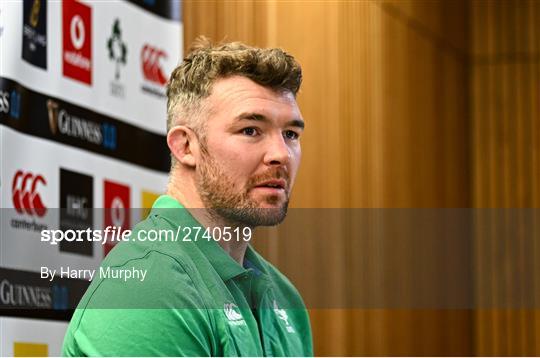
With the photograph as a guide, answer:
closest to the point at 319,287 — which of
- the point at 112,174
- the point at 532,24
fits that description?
the point at 112,174

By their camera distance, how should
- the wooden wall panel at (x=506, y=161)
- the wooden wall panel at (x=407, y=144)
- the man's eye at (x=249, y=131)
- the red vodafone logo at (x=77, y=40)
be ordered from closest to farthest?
the man's eye at (x=249, y=131) < the red vodafone logo at (x=77, y=40) < the wooden wall panel at (x=407, y=144) < the wooden wall panel at (x=506, y=161)

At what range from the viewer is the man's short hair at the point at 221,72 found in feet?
6.97

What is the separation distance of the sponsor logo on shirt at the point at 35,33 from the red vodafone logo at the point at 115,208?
49cm

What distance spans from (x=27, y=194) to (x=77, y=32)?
604 mm

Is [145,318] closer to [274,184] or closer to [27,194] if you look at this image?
[274,184]

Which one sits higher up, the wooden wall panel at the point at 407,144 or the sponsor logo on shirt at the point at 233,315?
the wooden wall panel at the point at 407,144

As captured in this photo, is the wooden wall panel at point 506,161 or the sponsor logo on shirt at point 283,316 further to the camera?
the wooden wall panel at point 506,161

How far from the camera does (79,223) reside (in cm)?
325

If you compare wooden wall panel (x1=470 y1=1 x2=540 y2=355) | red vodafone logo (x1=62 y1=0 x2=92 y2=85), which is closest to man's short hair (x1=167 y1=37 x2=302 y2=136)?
red vodafone logo (x1=62 y1=0 x2=92 y2=85)

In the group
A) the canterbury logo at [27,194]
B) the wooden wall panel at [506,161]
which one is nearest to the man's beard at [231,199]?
the canterbury logo at [27,194]

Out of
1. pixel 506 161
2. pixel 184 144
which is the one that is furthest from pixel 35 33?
pixel 506 161

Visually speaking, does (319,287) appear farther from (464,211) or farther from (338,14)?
(464,211)

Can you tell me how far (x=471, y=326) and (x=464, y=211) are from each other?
2.01 ft

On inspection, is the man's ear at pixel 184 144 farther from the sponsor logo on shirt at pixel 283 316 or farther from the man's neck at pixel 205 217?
the sponsor logo on shirt at pixel 283 316
